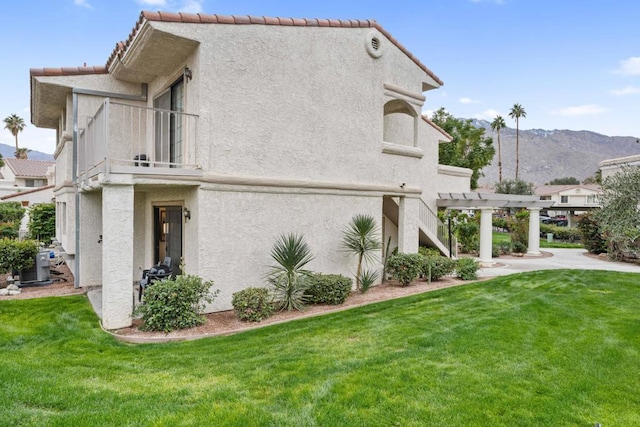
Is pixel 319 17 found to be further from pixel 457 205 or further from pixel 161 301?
pixel 457 205

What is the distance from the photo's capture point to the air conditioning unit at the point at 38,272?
12758 mm

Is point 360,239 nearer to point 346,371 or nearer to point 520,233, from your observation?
point 346,371

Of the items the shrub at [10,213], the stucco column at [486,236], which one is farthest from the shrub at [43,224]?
the stucco column at [486,236]

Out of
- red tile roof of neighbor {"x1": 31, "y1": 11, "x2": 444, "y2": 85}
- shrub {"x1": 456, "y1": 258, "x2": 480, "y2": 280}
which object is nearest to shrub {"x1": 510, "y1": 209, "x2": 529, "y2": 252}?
shrub {"x1": 456, "y1": 258, "x2": 480, "y2": 280}

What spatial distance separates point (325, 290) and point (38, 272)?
32.1 ft

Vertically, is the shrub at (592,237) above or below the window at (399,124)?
below

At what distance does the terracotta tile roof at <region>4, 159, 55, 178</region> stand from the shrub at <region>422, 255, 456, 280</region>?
51.7 metres

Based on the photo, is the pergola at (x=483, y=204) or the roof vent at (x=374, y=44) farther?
the pergola at (x=483, y=204)

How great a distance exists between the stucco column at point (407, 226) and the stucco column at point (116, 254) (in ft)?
29.9

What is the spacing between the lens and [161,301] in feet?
26.8

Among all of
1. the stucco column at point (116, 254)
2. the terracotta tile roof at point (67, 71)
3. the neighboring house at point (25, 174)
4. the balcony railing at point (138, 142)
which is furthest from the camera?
the neighboring house at point (25, 174)

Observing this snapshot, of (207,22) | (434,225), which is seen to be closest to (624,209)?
(434,225)

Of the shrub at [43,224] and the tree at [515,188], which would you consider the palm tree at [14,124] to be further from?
the tree at [515,188]

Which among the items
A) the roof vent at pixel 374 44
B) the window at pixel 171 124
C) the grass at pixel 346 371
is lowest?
the grass at pixel 346 371
